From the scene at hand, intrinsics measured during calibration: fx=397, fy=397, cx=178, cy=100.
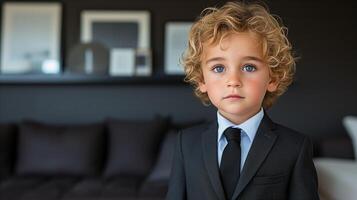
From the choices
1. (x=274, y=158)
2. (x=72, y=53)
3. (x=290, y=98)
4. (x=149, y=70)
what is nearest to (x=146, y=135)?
(x=149, y=70)

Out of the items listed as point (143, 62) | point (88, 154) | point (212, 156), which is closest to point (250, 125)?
point (212, 156)

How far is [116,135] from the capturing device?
9.75 ft

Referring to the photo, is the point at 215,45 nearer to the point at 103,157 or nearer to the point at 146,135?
the point at 146,135

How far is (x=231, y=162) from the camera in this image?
0.92 m

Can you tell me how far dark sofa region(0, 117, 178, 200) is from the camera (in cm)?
272

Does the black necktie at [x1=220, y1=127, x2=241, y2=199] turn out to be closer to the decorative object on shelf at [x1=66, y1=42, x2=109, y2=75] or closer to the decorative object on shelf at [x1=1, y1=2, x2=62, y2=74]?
the decorative object on shelf at [x1=66, y1=42, x2=109, y2=75]

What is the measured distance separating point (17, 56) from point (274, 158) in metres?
2.94

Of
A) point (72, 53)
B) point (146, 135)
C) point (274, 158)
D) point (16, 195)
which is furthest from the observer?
point (72, 53)

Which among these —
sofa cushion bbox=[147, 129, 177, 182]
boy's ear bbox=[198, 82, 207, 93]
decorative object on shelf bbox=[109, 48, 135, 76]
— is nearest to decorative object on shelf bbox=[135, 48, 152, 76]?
decorative object on shelf bbox=[109, 48, 135, 76]

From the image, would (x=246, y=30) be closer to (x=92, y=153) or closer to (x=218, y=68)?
(x=218, y=68)

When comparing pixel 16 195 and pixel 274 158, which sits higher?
pixel 274 158

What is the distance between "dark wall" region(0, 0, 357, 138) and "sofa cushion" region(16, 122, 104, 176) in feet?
1.46

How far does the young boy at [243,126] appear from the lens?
0.88m

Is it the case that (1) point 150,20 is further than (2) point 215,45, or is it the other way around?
(1) point 150,20
